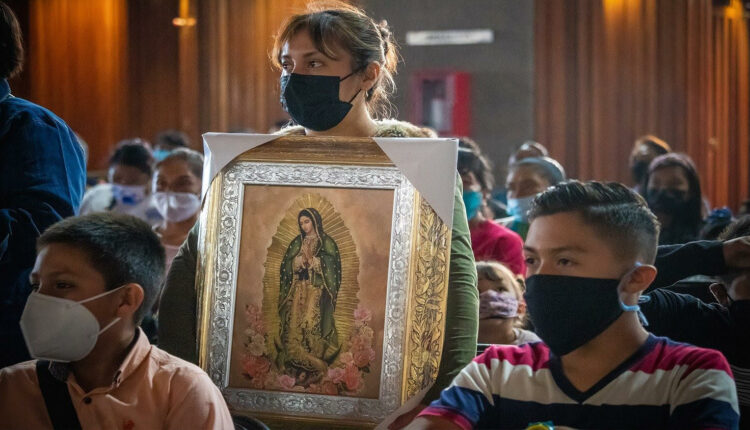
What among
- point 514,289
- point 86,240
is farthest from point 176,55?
point 86,240

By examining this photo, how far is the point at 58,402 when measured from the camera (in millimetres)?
2145

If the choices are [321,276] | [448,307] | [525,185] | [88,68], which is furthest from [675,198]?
[88,68]

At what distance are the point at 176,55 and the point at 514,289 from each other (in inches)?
369

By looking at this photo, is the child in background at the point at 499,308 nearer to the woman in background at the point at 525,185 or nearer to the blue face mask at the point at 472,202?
the blue face mask at the point at 472,202

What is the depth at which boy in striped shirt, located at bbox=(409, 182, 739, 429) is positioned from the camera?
6.16 feet

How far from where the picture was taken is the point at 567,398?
193cm

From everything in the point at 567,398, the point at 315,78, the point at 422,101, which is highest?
the point at 422,101

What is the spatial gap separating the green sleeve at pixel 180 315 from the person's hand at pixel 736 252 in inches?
52.7

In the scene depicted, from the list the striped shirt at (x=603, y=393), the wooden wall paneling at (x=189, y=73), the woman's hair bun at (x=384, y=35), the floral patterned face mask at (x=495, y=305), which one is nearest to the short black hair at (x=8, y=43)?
the woman's hair bun at (x=384, y=35)

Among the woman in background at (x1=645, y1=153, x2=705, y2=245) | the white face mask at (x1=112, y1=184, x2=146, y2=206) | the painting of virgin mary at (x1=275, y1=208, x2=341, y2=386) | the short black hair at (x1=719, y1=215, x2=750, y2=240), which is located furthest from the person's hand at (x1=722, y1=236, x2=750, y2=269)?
the white face mask at (x1=112, y1=184, x2=146, y2=206)

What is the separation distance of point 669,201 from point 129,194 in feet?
11.0

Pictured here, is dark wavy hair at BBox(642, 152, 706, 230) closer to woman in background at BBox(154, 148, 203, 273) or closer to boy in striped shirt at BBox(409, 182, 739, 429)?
woman in background at BBox(154, 148, 203, 273)

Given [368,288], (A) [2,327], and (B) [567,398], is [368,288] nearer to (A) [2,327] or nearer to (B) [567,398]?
(B) [567,398]

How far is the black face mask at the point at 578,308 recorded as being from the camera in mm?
1978
